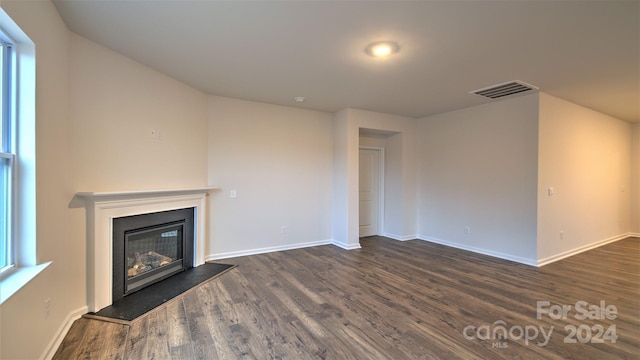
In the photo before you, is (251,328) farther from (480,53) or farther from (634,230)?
(634,230)

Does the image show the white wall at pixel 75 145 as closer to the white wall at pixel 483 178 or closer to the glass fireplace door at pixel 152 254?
the glass fireplace door at pixel 152 254

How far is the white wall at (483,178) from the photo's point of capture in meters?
4.06

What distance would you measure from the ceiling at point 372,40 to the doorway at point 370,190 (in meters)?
2.21

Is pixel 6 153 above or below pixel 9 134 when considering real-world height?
below

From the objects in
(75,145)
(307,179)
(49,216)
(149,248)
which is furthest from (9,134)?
(307,179)

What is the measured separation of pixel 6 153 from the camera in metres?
1.68

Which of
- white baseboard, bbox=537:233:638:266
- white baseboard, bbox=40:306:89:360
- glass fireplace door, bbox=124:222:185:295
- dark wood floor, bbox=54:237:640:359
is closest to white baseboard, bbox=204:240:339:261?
dark wood floor, bbox=54:237:640:359

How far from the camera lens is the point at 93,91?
262 centimetres

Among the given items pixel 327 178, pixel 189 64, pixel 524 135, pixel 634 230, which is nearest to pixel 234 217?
pixel 327 178

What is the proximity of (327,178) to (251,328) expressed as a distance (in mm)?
3242

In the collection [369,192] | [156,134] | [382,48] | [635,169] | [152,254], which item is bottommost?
[152,254]

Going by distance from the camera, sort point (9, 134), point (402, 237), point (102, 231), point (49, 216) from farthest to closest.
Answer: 1. point (402, 237)
2. point (102, 231)
3. point (49, 216)
4. point (9, 134)

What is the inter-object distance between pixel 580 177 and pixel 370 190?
3559 millimetres

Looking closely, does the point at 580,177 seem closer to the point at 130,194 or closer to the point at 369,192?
the point at 369,192
